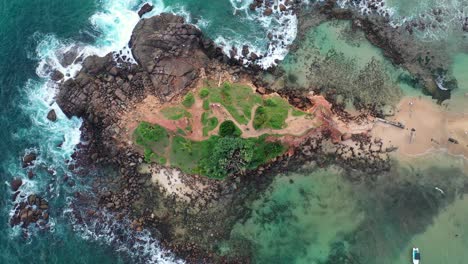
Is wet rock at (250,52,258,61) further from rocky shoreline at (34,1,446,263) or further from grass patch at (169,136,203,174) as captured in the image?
grass patch at (169,136,203,174)

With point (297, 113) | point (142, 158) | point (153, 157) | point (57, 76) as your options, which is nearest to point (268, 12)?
point (297, 113)

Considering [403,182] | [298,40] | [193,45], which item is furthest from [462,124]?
[193,45]

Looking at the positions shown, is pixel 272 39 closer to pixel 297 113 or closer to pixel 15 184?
pixel 297 113

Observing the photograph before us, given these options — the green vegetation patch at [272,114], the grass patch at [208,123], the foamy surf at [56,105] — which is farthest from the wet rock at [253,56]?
the foamy surf at [56,105]

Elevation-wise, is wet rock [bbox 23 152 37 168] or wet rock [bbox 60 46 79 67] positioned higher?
wet rock [bbox 60 46 79 67]

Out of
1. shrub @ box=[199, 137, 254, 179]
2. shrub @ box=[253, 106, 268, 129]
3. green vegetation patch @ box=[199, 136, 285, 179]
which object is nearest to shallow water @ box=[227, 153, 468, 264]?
green vegetation patch @ box=[199, 136, 285, 179]

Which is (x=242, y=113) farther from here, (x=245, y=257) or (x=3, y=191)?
(x=3, y=191)

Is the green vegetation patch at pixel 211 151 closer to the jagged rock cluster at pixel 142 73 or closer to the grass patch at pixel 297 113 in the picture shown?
the grass patch at pixel 297 113
